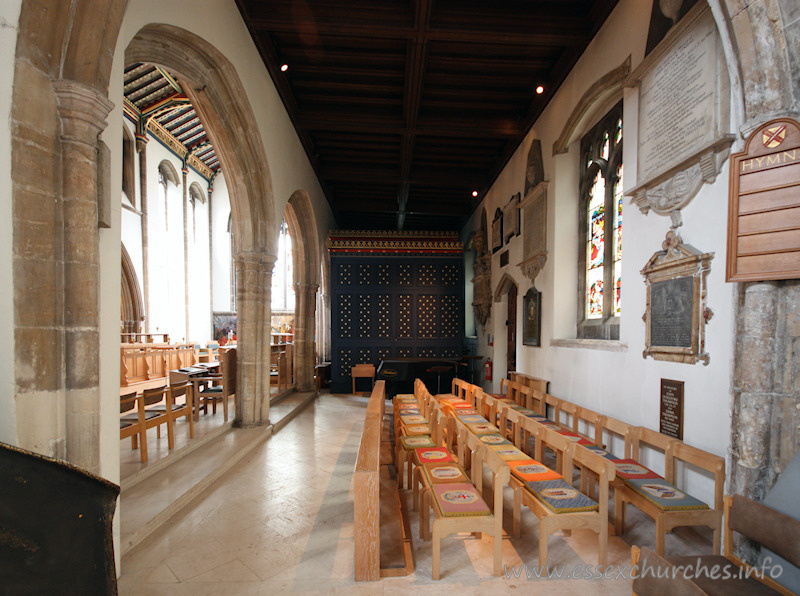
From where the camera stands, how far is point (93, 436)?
7.39ft

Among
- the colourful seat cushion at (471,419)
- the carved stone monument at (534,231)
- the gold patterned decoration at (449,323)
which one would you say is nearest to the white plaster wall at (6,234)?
the colourful seat cushion at (471,419)

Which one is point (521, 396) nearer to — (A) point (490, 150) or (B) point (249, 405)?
(B) point (249, 405)

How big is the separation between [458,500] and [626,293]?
2.82m

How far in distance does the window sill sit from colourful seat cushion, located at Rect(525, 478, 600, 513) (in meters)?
1.98

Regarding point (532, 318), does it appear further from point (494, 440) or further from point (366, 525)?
point (366, 525)

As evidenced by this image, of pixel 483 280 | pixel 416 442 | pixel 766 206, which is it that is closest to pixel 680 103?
pixel 766 206

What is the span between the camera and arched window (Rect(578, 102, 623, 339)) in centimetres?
506

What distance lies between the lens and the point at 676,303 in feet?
11.4

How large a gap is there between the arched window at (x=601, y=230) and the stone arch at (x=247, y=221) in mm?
4332

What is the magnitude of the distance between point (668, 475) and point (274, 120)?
20.5ft

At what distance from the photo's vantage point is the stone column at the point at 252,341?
5.66 metres

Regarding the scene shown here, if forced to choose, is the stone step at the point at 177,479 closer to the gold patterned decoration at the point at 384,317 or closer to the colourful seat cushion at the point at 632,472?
the colourful seat cushion at the point at 632,472

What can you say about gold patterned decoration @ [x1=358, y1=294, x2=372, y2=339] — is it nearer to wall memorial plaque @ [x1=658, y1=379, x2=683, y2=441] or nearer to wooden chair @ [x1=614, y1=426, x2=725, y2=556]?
wall memorial plaque @ [x1=658, y1=379, x2=683, y2=441]

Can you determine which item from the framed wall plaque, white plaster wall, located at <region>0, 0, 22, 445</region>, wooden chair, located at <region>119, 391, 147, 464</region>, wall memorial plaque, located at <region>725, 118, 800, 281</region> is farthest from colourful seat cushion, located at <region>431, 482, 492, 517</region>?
the framed wall plaque
